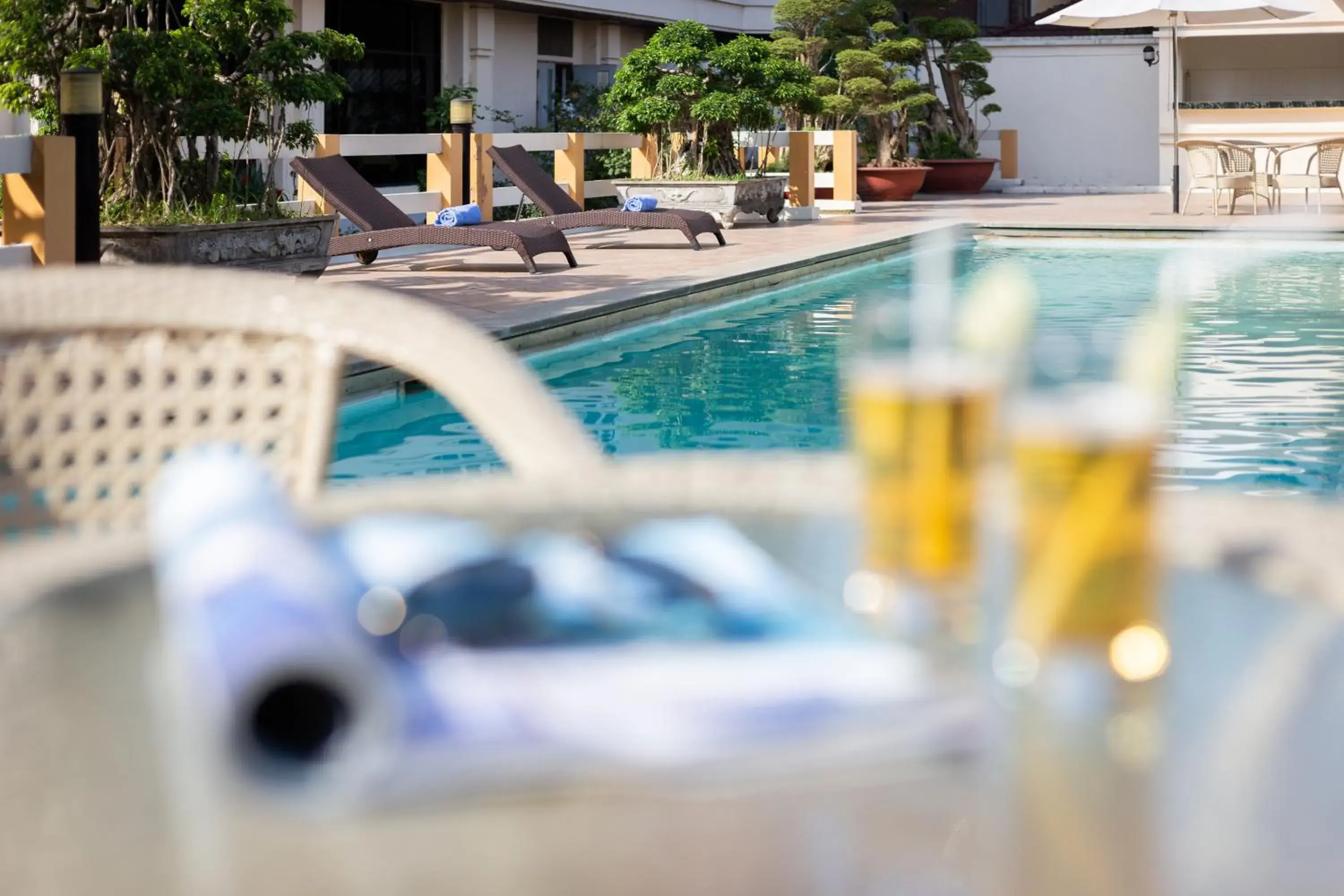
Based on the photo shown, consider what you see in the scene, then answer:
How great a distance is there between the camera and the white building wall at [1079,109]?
85.5 feet

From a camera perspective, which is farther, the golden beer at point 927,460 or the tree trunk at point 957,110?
the tree trunk at point 957,110

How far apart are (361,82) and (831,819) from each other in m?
18.5

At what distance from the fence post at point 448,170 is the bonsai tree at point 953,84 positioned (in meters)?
10.6

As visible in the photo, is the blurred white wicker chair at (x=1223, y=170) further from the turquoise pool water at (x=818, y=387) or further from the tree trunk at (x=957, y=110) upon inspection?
the tree trunk at (x=957, y=110)

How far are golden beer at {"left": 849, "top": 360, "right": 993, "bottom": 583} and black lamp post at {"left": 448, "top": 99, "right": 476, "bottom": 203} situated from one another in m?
12.5

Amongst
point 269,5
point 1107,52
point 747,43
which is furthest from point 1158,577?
point 1107,52

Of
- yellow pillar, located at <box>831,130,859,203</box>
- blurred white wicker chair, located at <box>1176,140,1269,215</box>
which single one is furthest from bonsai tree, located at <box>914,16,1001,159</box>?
blurred white wicker chair, located at <box>1176,140,1269,215</box>

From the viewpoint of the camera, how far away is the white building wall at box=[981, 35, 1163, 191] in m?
26.1

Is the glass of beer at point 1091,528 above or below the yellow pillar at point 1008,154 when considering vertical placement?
below

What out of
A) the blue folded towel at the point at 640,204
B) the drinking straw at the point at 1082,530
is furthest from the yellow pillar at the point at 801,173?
the drinking straw at the point at 1082,530

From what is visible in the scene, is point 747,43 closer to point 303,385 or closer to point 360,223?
point 360,223

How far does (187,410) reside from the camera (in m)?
2.07

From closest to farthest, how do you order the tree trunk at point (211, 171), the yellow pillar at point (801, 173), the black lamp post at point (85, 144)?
the black lamp post at point (85, 144)
the tree trunk at point (211, 171)
the yellow pillar at point (801, 173)

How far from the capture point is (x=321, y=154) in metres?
12.1
